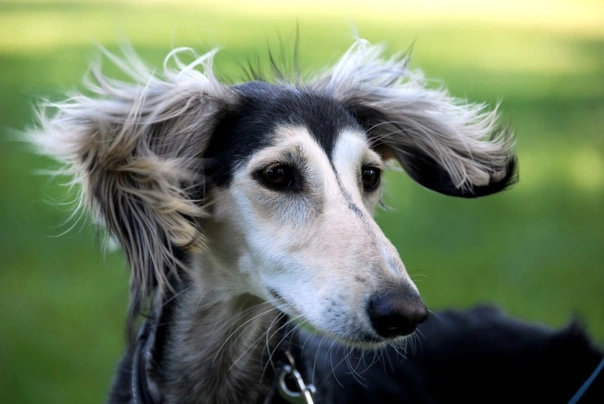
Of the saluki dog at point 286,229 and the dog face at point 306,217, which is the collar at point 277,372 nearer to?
the saluki dog at point 286,229

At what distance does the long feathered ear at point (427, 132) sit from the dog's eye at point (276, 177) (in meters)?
0.51

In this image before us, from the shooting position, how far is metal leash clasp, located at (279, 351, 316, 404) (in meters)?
2.96

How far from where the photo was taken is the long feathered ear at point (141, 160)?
2812mm

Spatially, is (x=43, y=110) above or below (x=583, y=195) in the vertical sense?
above

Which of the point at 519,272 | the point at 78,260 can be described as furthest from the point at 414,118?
the point at 78,260

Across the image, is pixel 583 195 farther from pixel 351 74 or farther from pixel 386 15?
pixel 386 15

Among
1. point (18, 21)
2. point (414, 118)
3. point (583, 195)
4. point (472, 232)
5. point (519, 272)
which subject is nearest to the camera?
point (414, 118)

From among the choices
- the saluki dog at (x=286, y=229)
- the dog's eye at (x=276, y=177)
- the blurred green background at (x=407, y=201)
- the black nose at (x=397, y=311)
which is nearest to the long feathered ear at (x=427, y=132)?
the saluki dog at (x=286, y=229)

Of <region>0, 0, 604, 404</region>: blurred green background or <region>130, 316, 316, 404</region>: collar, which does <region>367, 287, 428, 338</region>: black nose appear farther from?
<region>0, 0, 604, 404</region>: blurred green background

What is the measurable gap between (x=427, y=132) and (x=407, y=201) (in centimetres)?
420

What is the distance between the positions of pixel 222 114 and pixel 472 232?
420 centimetres

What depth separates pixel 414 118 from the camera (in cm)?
334

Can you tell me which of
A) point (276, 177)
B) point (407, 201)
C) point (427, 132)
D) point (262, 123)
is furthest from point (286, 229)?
point (407, 201)

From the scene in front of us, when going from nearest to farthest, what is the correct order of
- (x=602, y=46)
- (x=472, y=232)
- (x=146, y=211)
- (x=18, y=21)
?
(x=146, y=211) < (x=472, y=232) < (x=602, y=46) < (x=18, y=21)
